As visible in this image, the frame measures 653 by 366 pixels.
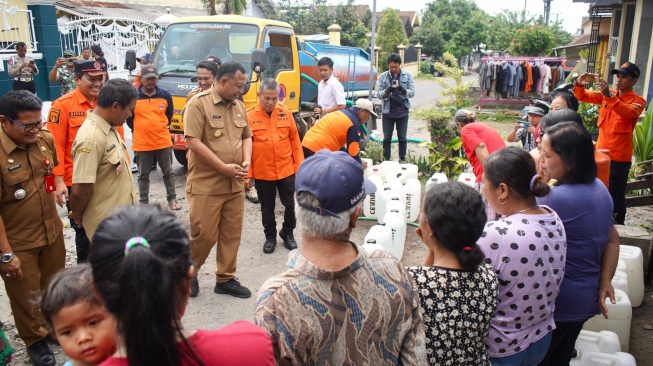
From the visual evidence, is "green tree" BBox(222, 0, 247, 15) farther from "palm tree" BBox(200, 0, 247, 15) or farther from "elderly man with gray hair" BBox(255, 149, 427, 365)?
"elderly man with gray hair" BBox(255, 149, 427, 365)

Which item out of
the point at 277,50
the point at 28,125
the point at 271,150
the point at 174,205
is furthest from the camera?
the point at 277,50

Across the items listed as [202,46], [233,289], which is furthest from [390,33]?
[233,289]

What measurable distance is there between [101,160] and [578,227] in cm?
278

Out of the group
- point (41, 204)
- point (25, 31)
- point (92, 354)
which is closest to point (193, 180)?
point (41, 204)

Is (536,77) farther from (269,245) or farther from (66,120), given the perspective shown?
(66,120)

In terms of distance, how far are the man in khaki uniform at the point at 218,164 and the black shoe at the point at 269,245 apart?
1.00m

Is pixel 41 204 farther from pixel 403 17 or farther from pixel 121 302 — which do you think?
pixel 403 17

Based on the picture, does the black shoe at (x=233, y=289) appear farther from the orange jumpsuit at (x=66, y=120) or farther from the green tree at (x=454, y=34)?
the green tree at (x=454, y=34)

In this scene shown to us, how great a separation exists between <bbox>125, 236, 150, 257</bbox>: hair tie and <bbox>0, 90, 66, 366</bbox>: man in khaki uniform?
2205 millimetres

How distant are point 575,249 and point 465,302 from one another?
2.86 ft

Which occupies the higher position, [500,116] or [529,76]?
[529,76]

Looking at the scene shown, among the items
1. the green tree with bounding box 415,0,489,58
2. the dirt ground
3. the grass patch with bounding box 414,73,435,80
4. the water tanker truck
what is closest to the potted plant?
the dirt ground

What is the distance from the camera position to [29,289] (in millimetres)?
3156

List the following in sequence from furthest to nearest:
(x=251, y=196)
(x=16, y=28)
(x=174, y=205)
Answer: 1. (x=16, y=28)
2. (x=251, y=196)
3. (x=174, y=205)
